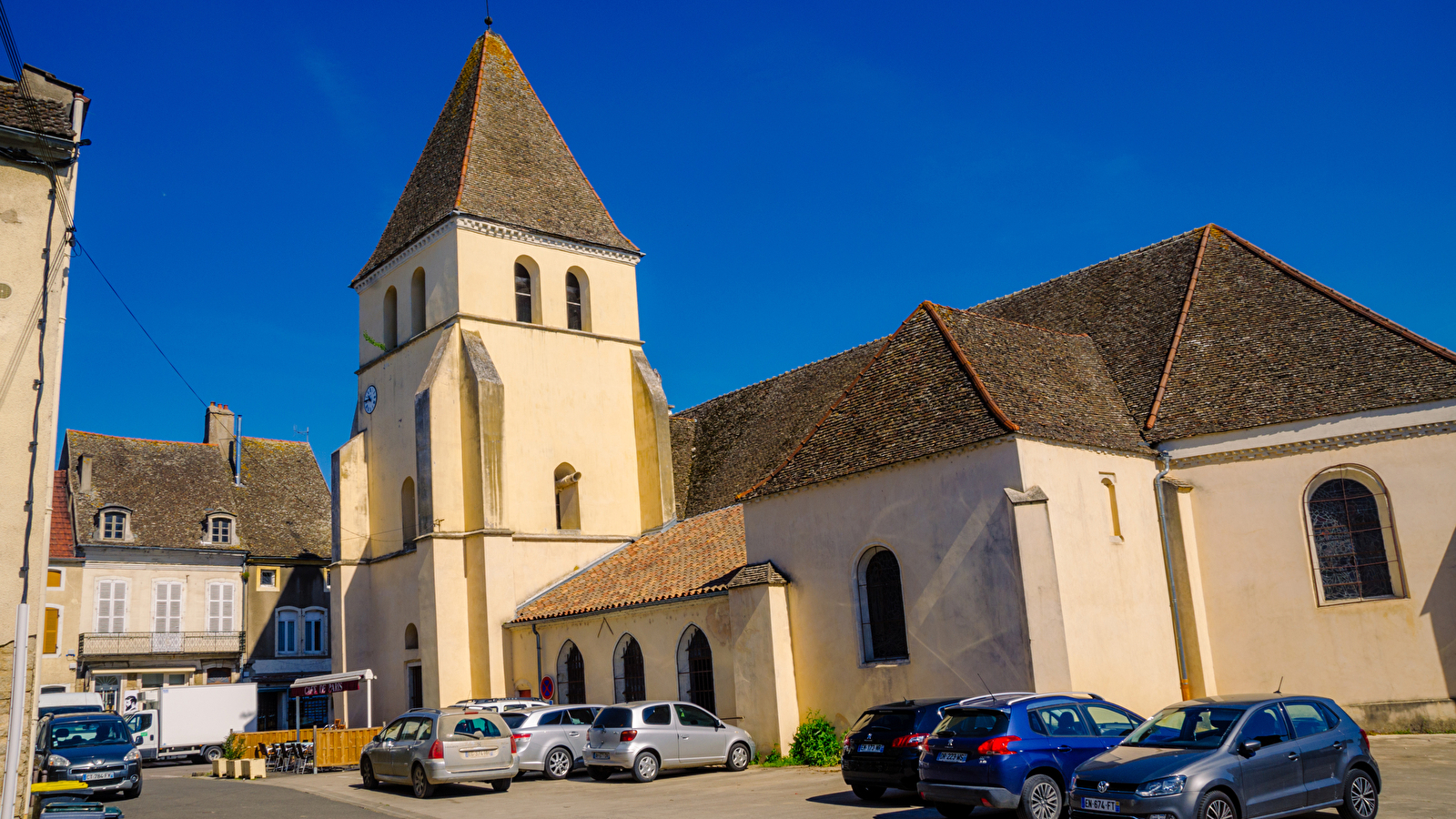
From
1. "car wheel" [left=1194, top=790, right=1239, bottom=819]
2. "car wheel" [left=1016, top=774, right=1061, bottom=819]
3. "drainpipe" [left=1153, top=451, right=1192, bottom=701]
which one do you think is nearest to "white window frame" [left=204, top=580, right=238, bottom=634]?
"drainpipe" [left=1153, top=451, right=1192, bottom=701]

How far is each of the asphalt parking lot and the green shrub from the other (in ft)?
1.41

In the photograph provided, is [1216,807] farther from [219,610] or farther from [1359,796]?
[219,610]

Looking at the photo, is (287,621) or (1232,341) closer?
(1232,341)

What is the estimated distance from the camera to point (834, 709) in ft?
70.1

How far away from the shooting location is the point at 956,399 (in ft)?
67.3

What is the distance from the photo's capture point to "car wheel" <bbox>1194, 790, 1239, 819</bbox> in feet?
35.8

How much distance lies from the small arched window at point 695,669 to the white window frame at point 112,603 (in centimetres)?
2592

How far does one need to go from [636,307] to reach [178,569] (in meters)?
21.0

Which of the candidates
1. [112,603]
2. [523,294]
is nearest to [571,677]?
[523,294]

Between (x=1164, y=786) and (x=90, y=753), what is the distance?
1774 centimetres

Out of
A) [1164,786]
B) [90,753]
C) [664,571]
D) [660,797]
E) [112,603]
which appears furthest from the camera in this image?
[112,603]

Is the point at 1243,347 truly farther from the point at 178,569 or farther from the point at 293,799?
the point at 178,569

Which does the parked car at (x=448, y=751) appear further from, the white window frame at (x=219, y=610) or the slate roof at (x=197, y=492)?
the slate roof at (x=197, y=492)

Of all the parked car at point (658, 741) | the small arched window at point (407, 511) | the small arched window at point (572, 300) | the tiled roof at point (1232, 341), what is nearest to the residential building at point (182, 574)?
the small arched window at point (407, 511)
